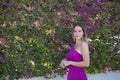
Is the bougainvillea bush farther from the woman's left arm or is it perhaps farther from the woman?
the woman's left arm

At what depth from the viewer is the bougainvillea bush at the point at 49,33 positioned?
5.84 meters

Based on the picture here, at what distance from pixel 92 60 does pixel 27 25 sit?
156 cm

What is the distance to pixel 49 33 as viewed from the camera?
238 inches

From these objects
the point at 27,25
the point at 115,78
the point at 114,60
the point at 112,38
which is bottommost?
the point at 115,78

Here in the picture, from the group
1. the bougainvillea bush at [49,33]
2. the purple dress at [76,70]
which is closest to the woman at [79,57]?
the purple dress at [76,70]

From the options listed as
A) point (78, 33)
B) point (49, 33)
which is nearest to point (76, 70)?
point (78, 33)

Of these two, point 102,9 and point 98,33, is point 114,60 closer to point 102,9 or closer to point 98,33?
point 98,33

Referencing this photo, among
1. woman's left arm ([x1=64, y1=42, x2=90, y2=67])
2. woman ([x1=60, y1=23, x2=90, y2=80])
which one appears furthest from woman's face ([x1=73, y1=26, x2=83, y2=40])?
woman's left arm ([x1=64, y1=42, x2=90, y2=67])

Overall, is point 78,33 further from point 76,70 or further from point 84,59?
point 76,70

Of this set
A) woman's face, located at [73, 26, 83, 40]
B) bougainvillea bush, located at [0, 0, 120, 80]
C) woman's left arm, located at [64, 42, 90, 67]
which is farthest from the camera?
bougainvillea bush, located at [0, 0, 120, 80]

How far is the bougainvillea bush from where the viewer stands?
19.2 feet

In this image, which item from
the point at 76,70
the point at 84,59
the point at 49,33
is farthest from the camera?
the point at 49,33

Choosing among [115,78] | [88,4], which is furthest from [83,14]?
[115,78]

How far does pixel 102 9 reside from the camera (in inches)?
251
